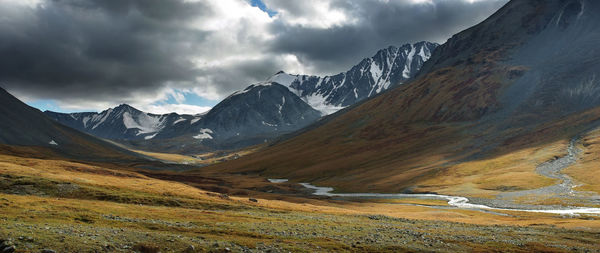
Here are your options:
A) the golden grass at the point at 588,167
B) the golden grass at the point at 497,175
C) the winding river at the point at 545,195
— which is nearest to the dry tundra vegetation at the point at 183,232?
the winding river at the point at 545,195

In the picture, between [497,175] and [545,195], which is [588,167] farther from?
[545,195]

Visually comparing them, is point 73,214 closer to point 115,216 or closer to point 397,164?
point 115,216

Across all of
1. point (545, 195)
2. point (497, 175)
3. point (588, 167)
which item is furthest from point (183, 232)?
point (588, 167)

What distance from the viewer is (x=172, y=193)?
2655 inches

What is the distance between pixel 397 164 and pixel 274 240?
168 meters

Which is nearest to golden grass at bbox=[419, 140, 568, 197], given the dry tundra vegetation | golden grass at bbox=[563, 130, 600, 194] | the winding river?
the winding river

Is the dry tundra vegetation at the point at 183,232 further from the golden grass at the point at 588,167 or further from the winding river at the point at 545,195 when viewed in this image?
the golden grass at the point at 588,167

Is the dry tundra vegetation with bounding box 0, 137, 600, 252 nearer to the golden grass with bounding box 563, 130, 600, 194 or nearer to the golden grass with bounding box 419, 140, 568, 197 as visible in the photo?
the golden grass with bounding box 563, 130, 600, 194

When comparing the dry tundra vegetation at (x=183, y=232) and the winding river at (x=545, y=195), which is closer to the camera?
the dry tundra vegetation at (x=183, y=232)

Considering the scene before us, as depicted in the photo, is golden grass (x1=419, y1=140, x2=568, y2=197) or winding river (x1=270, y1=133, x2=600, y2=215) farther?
golden grass (x1=419, y1=140, x2=568, y2=197)

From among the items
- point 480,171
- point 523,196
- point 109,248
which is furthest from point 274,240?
point 480,171

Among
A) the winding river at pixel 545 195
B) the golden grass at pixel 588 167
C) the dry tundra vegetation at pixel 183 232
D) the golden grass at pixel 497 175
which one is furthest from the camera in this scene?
the golden grass at pixel 497 175

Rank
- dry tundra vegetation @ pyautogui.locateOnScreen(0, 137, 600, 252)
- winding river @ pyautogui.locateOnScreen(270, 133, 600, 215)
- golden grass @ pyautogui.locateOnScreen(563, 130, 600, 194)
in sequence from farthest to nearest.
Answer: golden grass @ pyautogui.locateOnScreen(563, 130, 600, 194) → winding river @ pyautogui.locateOnScreen(270, 133, 600, 215) → dry tundra vegetation @ pyautogui.locateOnScreen(0, 137, 600, 252)

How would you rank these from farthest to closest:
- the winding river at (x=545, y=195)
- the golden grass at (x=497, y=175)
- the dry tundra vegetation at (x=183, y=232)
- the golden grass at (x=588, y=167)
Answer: the golden grass at (x=497, y=175) → the golden grass at (x=588, y=167) → the winding river at (x=545, y=195) → the dry tundra vegetation at (x=183, y=232)
